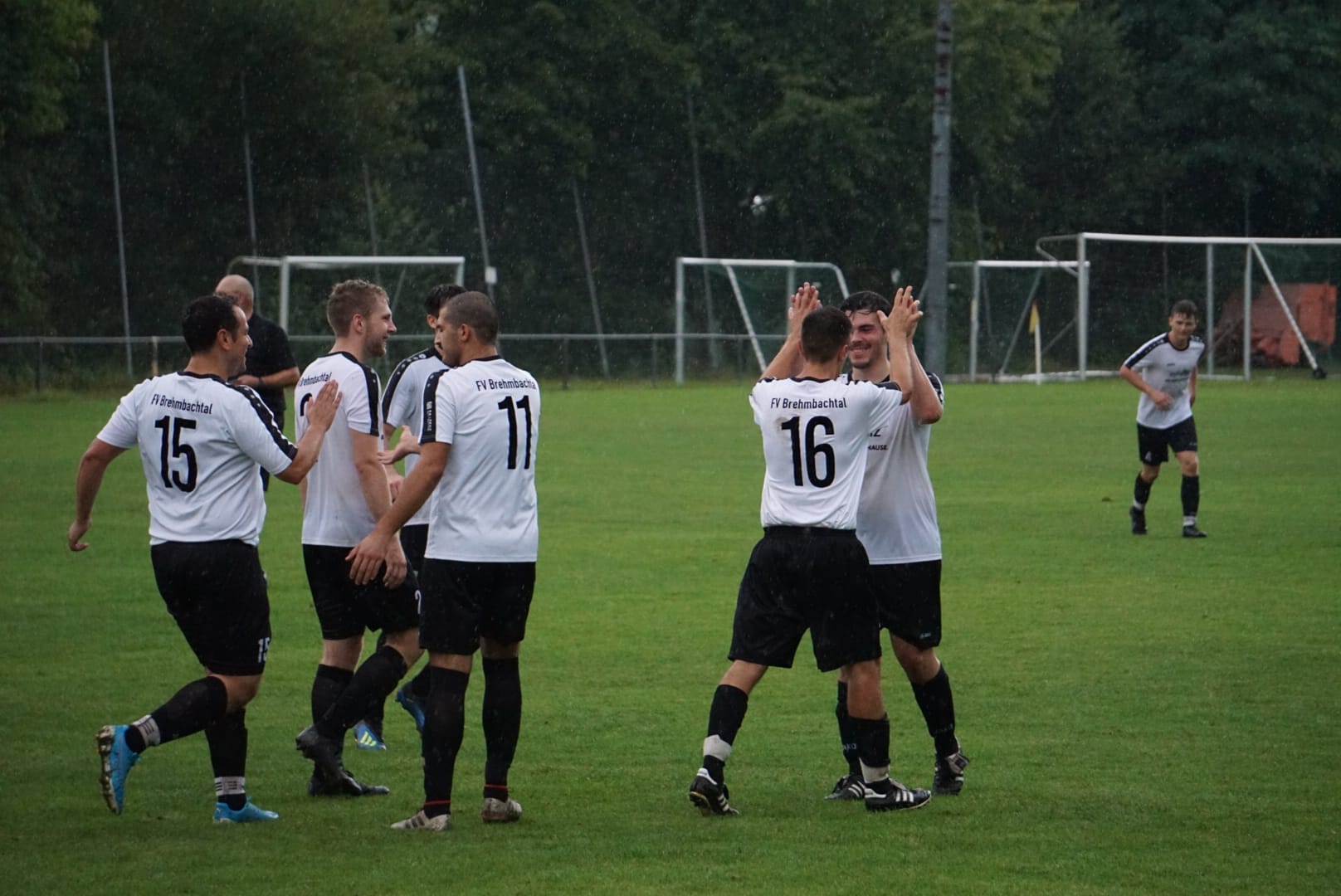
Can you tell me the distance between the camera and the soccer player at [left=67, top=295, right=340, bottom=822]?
6238mm

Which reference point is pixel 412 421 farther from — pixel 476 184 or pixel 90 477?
pixel 476 184

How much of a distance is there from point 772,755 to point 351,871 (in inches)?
90.9

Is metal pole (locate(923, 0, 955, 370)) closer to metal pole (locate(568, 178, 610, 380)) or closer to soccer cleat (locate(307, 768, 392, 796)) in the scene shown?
metal pole (locate(568, 178, 610, 380))

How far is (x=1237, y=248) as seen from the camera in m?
41.8

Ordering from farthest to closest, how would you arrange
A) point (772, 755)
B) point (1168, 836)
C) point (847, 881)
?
point (772, 755) → point (1168, 836) → point (847, 881)

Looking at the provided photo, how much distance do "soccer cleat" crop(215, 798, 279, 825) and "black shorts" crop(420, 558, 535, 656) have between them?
2.78ft

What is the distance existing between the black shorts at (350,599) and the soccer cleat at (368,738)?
81 centimetres

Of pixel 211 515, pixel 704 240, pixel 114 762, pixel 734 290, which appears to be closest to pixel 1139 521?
pixel 211 515

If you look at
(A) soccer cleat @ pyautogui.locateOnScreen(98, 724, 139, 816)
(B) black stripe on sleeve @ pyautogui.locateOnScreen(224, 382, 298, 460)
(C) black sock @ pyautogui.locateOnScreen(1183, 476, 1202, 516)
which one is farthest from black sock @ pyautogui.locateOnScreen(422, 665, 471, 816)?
(C) black sock @ pyautogui.locateOnScreen(1183, 476, 1202, 516)

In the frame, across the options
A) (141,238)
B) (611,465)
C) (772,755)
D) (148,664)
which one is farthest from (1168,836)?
(141,238)

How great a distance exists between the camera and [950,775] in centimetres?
680

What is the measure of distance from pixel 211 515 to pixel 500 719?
1.24 meters

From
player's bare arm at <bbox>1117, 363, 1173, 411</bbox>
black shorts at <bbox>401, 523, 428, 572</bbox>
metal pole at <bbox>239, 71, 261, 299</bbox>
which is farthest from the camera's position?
metal pole at <bbox>239, 71, 261, 299</bbox>

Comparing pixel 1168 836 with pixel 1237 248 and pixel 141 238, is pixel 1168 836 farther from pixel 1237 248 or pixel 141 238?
pixel 1237 248
